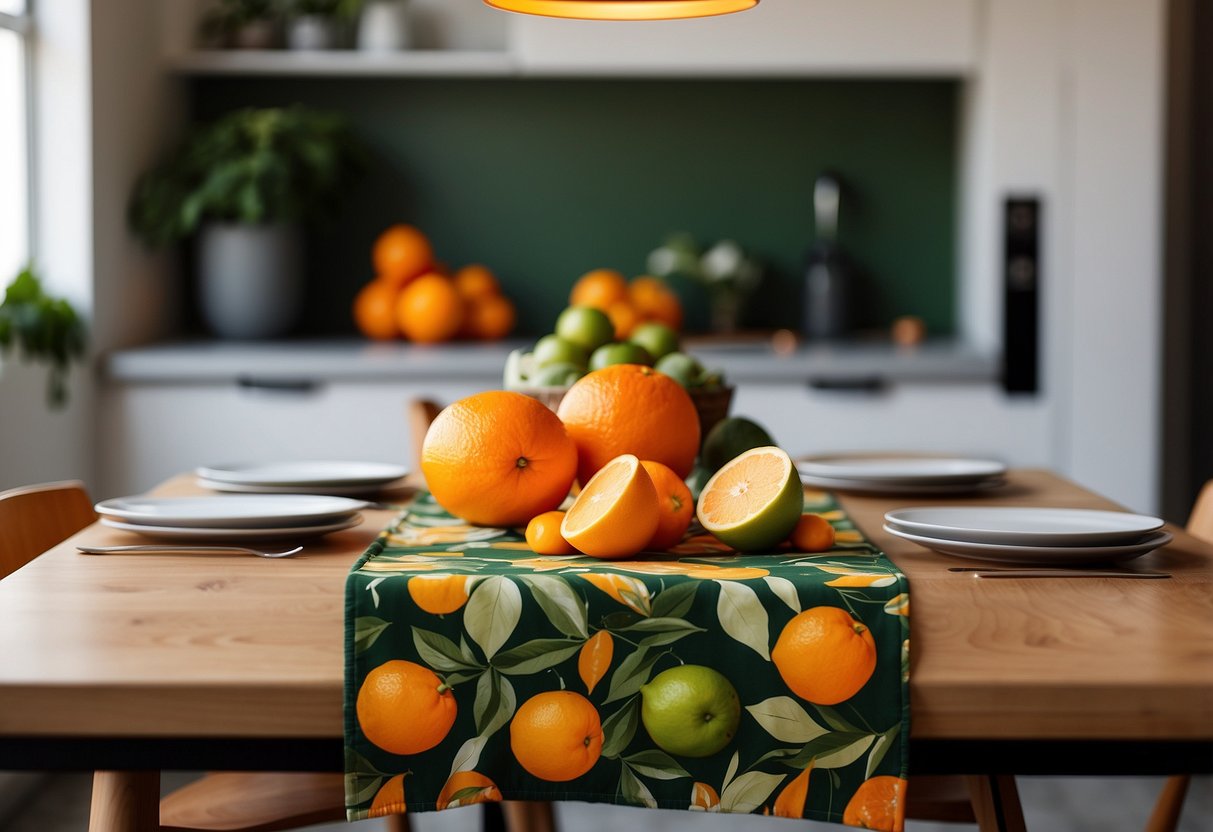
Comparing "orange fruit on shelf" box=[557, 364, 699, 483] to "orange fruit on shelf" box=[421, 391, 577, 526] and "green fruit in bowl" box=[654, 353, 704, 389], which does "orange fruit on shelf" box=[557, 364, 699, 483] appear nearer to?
A: "orange fruit on shelf" box=[421, 391, 577, 526]

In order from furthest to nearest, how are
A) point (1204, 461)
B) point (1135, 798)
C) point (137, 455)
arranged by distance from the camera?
point (1204, 461), point (137, 455), point (1135, 798)

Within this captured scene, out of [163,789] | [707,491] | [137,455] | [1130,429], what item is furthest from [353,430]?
[707,491]

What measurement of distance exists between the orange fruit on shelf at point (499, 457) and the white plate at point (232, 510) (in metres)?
0.11

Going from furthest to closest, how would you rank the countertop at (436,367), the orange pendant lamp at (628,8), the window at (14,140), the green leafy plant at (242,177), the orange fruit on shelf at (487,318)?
1. the orange fruit on shelf at (487,318)
2. the green leafy plant at (242,177)
3. the countertop at (436,367)
4. the window at (14,140)
5. the orange pendant lamp at (628,8)

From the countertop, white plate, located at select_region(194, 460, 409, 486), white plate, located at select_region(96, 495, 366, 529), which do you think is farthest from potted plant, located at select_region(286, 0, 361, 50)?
white plate, located at select_region(96, 495, 366, 529)

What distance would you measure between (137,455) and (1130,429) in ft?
6.80

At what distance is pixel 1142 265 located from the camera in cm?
288

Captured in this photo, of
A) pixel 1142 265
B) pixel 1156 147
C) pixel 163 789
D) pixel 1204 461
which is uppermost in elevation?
→ pixel 1156 147

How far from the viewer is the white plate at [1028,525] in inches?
41.1

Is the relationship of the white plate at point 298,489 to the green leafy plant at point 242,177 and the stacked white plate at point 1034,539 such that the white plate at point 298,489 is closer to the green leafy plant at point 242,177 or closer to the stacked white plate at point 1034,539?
the stacked white plate at point 1034,539

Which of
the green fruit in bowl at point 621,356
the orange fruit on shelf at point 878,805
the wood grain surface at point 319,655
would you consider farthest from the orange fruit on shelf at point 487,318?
the orange fruit on shelf at point 878,805

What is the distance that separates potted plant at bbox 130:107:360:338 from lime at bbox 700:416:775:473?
195 centimetres

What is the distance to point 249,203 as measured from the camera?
2.97 meters

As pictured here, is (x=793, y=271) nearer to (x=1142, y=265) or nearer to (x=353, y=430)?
(x=1142, y=265)
